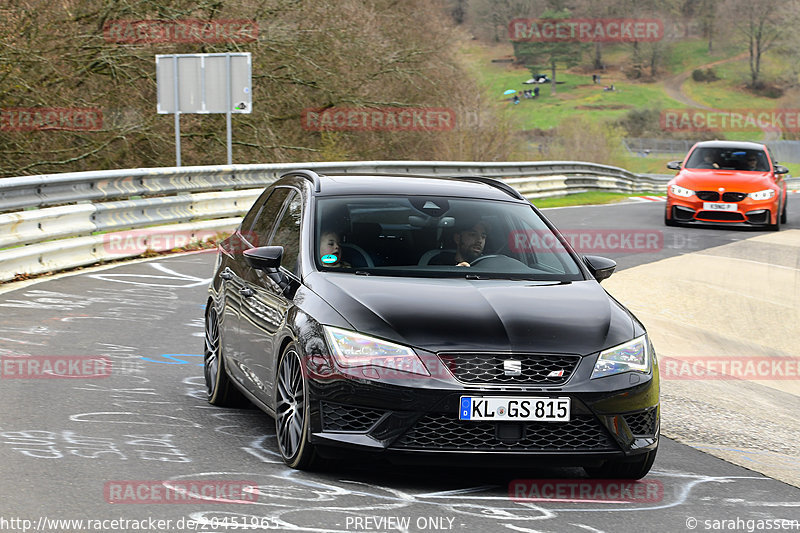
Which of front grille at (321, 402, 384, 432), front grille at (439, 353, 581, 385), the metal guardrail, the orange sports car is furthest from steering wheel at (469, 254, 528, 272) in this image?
the orange sports car

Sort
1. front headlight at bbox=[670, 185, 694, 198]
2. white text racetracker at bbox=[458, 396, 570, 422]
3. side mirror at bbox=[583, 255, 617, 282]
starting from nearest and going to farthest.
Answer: white text racetracker at bbox=[458, 396, 570, 422]
side mirror at bbox=[583, 255, 617, 282]
front headlight at bbox=[670, 185, 694, 198]

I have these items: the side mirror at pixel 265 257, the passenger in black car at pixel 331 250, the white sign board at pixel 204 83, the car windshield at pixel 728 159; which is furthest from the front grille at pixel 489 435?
the car windshield at pixel 728 159

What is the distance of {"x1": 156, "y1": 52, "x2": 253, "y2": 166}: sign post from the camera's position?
69.1 ft

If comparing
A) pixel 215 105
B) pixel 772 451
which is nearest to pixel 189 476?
pixel 772 451

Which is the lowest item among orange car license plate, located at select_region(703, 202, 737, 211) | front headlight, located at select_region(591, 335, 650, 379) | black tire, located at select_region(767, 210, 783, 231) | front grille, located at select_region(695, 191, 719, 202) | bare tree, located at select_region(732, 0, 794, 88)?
black tire, located at select_region(767, 210, 783, 231)

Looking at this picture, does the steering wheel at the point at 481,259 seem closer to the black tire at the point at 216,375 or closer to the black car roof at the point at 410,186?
the black car roof at the point at 410,186

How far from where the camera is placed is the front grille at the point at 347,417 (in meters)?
5.51

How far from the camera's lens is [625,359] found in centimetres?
578

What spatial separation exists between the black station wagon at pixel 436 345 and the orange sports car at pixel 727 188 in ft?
53.0

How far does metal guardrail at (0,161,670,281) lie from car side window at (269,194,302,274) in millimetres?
3520

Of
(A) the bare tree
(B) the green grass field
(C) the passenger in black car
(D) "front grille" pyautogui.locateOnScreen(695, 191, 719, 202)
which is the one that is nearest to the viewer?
(C) the passenger in black car

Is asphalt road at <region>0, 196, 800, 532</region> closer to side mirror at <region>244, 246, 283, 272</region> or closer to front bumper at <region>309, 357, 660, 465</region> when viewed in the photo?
front bumper at <region>309, 357, 660, 465</region>

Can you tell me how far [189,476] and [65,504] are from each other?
2.34ft

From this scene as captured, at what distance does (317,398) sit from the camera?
5.60 metres
